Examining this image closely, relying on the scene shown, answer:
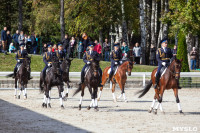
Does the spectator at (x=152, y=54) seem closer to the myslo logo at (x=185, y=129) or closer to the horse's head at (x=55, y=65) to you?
the horse's head at (x=55, y=65)

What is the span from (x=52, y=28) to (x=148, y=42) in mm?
17059

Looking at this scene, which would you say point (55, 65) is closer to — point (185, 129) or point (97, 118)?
point (97, 118)

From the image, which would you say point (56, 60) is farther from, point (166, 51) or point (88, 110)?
point (166, 51)

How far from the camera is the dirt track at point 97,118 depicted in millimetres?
12578

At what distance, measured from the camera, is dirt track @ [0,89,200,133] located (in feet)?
41.3

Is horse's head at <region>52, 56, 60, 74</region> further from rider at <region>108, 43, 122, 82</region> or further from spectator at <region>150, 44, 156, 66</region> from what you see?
spectator at <region>150, 44, 156, 66</region>

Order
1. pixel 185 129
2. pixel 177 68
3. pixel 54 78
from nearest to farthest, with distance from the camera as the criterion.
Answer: pixel 185 129 < pixel 177 68 < pixel 54 78

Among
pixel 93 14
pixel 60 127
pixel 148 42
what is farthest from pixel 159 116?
pixel 148 42

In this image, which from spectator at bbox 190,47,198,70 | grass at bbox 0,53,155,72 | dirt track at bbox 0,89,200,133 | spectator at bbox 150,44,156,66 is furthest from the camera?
spectator at bbox 190,47,198,70

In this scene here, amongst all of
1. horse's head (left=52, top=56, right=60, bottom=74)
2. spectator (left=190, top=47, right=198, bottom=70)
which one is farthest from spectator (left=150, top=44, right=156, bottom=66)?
horse's head (left=52, top=56, right=60, bottom=74)

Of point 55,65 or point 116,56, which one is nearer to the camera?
→ point 55,65

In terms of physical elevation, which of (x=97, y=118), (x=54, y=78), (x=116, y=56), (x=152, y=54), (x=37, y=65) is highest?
(x=116, y=56)

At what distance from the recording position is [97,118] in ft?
48.2

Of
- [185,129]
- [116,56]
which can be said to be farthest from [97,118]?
[116,56]
